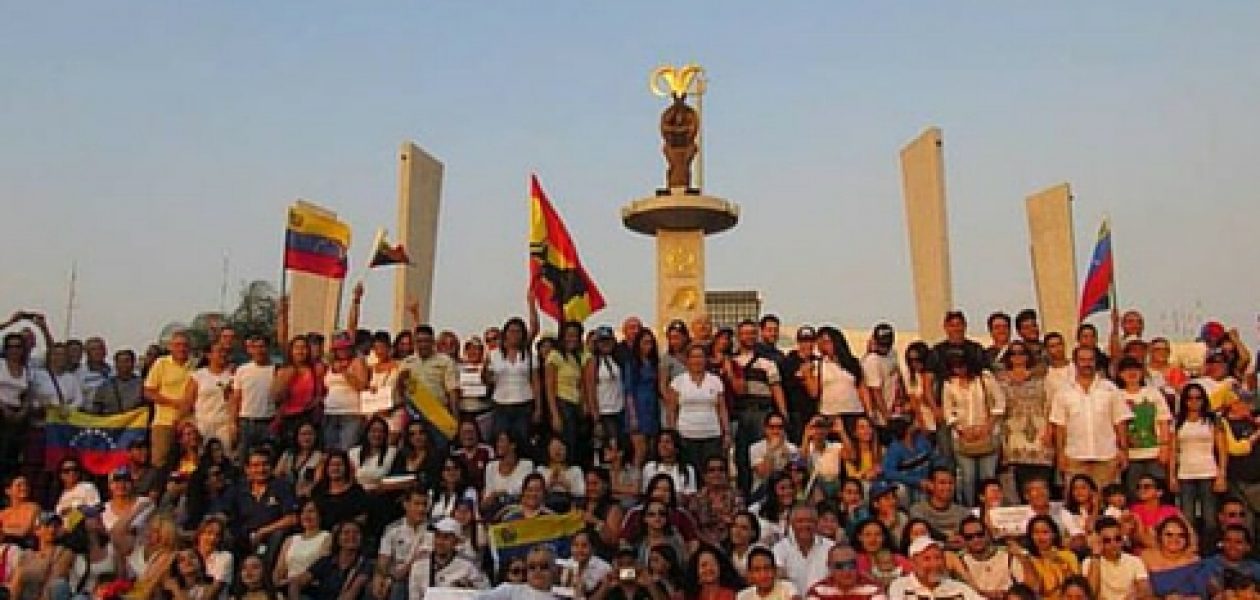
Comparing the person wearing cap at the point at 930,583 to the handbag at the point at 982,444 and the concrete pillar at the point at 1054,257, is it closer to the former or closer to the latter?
the handbag at the point at 982,444

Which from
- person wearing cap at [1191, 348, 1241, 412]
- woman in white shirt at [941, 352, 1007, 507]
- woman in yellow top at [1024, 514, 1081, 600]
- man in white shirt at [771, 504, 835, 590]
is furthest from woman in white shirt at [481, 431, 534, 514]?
person wearing cap at [1191, 348, 1241, 412]

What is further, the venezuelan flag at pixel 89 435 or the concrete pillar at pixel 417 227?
the concrete pillar at pixel 417 227

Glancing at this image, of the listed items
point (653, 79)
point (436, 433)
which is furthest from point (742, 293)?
point (436, 433)

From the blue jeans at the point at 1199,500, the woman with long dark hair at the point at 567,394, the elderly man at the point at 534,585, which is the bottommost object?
the elderly man at the point at 534,585

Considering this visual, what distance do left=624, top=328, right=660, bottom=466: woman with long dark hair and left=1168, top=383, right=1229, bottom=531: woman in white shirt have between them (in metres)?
3.56

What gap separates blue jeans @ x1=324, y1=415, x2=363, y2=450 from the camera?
29.7ft

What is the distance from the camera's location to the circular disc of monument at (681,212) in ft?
62.7

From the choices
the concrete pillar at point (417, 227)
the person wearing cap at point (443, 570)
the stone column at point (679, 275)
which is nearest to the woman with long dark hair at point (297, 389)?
the person wearing cap at point (443, 570)

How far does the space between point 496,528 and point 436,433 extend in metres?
1.79

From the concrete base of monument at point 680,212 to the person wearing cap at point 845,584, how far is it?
12.8 m

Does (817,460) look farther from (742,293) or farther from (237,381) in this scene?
(742,293)

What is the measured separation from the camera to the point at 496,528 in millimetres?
7254

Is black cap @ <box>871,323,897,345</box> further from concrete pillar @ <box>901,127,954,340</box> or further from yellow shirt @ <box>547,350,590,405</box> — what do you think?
concrete pillar @ <box>901,127,954,340</box>

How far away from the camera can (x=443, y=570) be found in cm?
730
